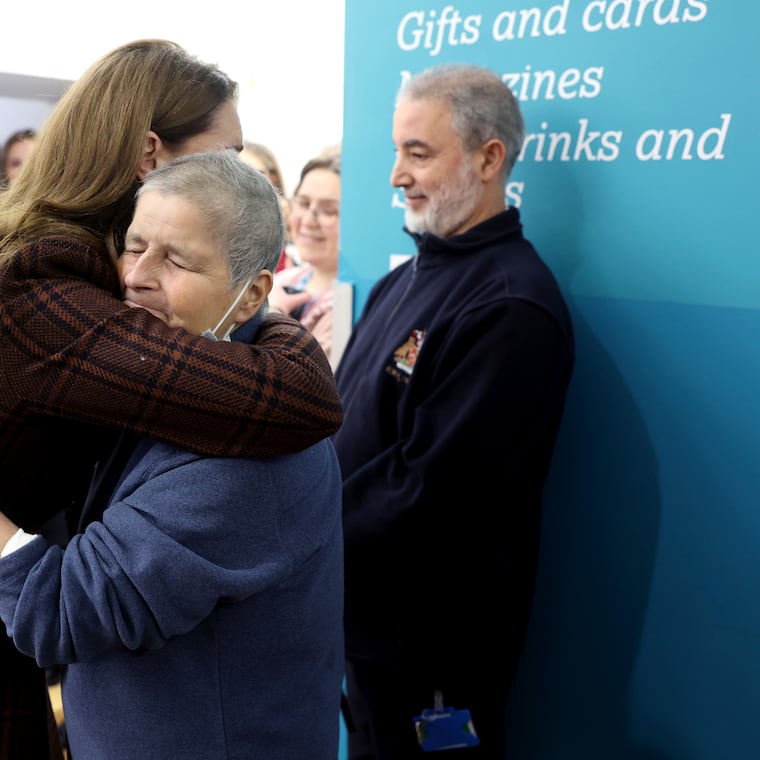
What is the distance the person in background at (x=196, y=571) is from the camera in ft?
3.19

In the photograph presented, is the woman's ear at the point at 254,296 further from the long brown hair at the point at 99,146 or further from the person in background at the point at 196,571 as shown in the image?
the long brown hair at the point at 99,146

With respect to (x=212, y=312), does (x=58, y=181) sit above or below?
above

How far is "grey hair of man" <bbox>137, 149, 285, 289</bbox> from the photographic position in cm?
106

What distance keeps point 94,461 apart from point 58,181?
35cm

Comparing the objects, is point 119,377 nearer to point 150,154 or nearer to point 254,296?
point 254,296

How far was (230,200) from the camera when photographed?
1073 millimetres

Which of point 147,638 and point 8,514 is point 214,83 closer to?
point 8,514

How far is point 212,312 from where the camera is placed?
1.09 m

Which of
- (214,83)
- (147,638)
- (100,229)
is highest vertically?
(214,83)

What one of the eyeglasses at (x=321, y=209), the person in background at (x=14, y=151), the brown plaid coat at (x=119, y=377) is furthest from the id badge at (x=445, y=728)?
the person in background at (x=14, y=151)

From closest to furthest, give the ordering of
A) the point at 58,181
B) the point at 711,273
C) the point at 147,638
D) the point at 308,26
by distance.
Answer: the point at 147,638 → the point at 58,181 → the point at 711,273 → the point at 308,26

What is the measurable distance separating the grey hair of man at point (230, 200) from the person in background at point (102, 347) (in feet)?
0.29

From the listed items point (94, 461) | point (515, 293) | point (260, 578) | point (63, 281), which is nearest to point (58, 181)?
point (63, 281)

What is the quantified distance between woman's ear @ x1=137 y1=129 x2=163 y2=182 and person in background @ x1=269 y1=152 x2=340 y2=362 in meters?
1.96
